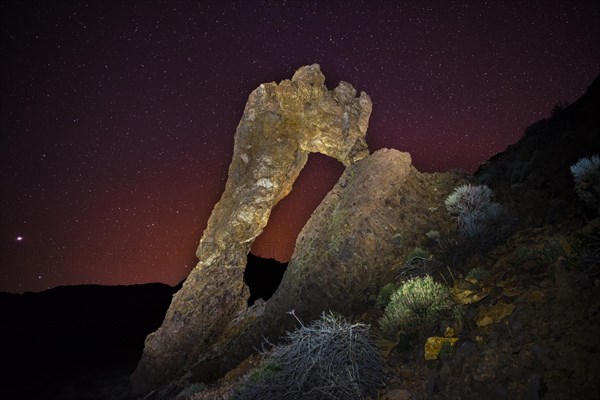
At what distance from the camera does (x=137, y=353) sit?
109 feet

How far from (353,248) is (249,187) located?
639 centimetres

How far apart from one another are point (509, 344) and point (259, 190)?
1197cm

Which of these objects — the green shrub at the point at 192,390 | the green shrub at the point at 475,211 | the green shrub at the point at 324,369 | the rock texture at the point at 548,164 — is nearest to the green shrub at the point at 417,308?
the green shrub at the point at 324,369

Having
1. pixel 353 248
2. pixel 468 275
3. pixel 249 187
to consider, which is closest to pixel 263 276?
pixel 249 187

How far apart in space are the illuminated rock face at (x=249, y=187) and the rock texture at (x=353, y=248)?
1.58 metres

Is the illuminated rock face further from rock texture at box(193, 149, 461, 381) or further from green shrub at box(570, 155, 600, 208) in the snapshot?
green shrub at box(570, 155, 600, 208)

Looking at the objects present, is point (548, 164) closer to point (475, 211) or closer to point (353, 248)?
point (475, 211)

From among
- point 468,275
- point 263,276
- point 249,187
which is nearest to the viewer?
point 468,275

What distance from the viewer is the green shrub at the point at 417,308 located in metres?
5.99

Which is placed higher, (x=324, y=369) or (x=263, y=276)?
(x=263, y=276)

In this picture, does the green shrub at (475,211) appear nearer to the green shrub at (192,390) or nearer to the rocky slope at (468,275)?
the rocky slope at (468,275)

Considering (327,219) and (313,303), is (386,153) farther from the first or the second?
(313,303)

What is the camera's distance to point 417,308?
20.6 ft

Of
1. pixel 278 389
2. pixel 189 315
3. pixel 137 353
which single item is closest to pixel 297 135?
pixel 189 315
